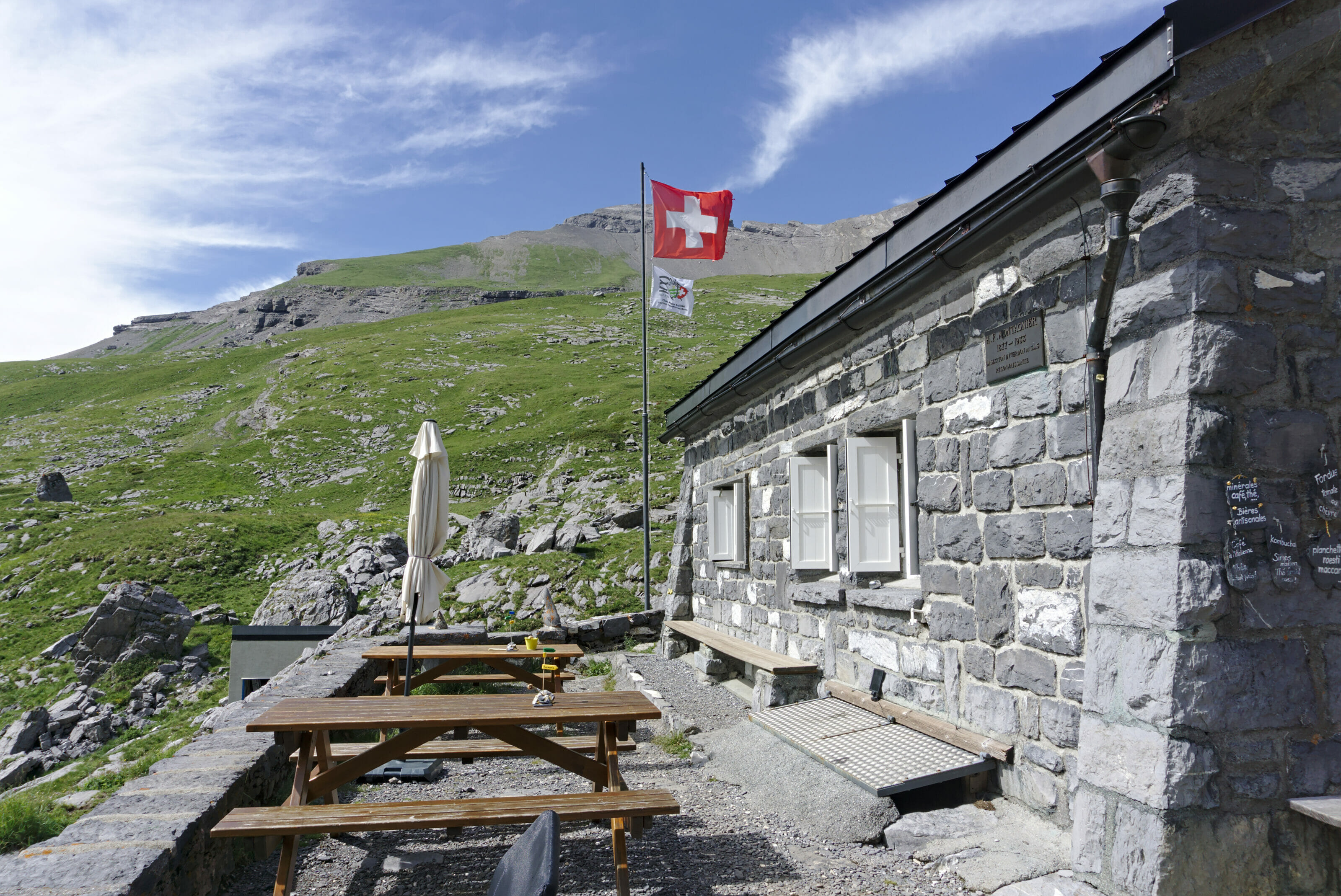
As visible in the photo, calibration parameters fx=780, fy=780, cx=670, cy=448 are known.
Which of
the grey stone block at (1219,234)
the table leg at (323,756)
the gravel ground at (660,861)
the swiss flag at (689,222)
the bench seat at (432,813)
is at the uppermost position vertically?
the swiss flag at (689,222)

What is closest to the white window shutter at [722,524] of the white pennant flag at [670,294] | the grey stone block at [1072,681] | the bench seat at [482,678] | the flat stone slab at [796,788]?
the bench seat at [482,678]

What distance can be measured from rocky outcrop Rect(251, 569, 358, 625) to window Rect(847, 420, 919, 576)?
11090mm

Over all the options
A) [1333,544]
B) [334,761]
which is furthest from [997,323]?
[334,761]

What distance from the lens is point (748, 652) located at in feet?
24.7

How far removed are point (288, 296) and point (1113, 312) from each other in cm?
12456

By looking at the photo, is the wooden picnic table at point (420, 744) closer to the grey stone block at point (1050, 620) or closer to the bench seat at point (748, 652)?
the grey stone block at point (1050, 620)

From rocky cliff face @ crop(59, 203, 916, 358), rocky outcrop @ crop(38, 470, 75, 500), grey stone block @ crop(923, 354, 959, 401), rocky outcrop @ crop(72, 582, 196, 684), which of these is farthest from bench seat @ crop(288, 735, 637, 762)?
rocky cliff face @ crop(59, 203, 916, 358)

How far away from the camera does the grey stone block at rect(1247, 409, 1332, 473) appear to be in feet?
10.4

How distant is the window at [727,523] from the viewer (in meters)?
9.19

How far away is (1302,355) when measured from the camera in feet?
10.7

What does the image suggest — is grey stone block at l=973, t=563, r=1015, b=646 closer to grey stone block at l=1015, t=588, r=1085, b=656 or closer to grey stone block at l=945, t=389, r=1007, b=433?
grey stone block at l=1015, t=588, r=1085, b=656

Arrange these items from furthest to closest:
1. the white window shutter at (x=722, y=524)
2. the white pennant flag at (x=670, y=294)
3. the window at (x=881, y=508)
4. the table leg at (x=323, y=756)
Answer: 1. the white pennant flag at (x=670, y=294)
2. the white window shutter at (x=722, y=524)
3. the window at (x=881, y=508)
4. the table leg at (x=323, y=756)

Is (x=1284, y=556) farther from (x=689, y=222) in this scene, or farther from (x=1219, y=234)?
(x=689, y=222)

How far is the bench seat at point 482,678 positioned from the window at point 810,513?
2440 mm
